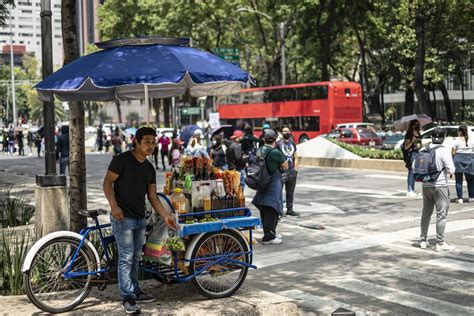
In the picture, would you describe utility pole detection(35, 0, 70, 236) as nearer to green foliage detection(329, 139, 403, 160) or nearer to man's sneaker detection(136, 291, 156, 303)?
man's sneaker detection(136, 291, 156, 303)

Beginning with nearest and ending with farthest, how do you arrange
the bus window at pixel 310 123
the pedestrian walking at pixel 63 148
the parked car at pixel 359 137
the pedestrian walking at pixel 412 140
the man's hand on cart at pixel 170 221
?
the man's hand on cart at pixel 170 221
the pedestrian walking at pixel 412 140
the pedestrian walking at pixel 63 148
the parked car at pixel 359 137
the bus window at pixel 310 123

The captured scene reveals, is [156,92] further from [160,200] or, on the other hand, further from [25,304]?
[25,304]

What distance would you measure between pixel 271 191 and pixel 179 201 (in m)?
3.84

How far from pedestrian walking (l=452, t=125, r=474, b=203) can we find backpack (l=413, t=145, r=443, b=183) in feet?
16.5

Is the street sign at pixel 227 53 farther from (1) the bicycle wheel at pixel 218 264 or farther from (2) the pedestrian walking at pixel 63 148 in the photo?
(1) the bicycle wheel at pixel 218 264

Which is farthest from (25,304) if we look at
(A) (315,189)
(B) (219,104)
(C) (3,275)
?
(B) (219,104)

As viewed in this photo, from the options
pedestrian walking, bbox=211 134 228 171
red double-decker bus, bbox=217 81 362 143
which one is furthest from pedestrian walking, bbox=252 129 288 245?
red double-decker bus, bbox=217 81 362 143

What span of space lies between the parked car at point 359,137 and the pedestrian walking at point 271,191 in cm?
2375

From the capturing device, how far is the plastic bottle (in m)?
6.57

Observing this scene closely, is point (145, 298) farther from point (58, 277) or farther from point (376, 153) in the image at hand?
point (376, 153)

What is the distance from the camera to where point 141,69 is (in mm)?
6715

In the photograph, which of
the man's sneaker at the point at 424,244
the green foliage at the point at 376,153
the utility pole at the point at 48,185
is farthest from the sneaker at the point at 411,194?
the utility pole at the point at 48,185

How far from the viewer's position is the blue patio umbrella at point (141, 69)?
6.65 meters

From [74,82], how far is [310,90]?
34.9 m
